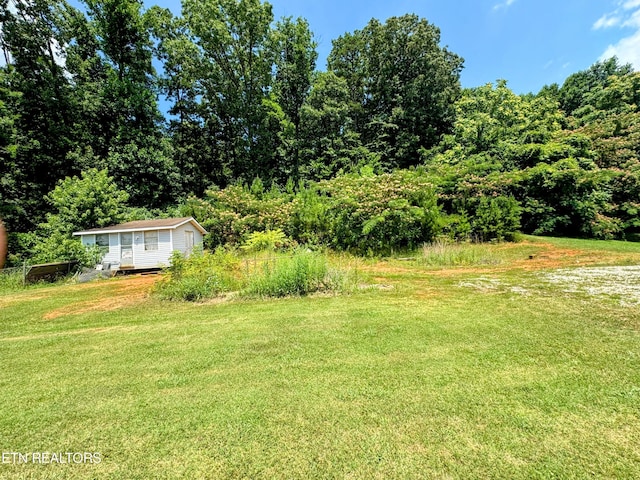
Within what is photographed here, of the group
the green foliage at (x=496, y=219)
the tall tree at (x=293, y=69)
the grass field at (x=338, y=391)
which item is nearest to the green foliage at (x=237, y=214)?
the tall tree at (x=293, y=69)

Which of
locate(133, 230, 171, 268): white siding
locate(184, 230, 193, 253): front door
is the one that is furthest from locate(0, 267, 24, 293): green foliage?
locate(184, 230, 193, 253): front door

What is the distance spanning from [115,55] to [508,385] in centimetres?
2750

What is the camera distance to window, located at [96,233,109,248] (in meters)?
13.7

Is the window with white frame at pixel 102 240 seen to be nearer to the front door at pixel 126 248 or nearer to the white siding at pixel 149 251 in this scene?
the front door at pixel 126 248

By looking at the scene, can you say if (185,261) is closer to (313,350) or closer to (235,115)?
(313,350)

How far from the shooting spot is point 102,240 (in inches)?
543

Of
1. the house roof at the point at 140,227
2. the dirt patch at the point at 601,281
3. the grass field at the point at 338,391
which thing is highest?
the house roof at the point at 140,227

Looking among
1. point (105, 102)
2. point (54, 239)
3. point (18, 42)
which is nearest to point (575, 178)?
point (54, 239)

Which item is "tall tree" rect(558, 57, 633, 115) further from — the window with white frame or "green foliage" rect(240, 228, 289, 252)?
the window with white frame

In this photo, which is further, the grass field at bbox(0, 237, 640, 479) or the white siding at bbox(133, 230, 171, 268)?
the white siding at bbox(133, 230, 171, 268)

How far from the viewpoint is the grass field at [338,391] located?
1.80 meters

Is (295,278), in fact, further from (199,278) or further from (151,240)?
(151,240)

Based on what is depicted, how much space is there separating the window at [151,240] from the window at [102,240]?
177 centimetres

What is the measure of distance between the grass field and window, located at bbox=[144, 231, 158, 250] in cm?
892
